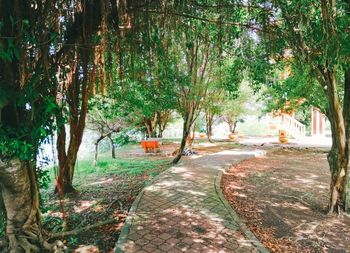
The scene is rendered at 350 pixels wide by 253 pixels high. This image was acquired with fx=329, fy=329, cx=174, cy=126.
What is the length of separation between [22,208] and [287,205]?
5.70m

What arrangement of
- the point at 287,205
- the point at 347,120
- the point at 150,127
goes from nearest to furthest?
the point at 347,120 → the point at 287,205 → the point at 150,127

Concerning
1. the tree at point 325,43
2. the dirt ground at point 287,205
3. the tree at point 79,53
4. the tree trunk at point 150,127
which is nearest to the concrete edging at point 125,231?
the tree at point 79,53

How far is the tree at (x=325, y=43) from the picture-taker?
15.8 ft

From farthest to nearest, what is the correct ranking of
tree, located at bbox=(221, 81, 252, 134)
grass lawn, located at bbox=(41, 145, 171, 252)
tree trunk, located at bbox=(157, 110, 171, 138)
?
1. tree trunk, located at bbox=(157, 110, 171, 138)
2. tree, located at bbox=(221, 81, 252, 134)
3. grass lawn, located at bbox=(41, 145, 171, 252)

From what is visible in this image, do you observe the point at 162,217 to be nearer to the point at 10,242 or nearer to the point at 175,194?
the point at 175,194

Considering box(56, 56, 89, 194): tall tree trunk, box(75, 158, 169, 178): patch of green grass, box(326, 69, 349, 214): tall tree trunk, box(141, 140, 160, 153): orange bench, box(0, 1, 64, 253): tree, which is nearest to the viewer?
box(0, 1, 64, 253): tree

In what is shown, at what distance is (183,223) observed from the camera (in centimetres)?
573

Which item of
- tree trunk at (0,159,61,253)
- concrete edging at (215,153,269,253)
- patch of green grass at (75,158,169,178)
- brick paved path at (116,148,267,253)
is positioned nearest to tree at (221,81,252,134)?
patch of green grass at (75,158,169,178)

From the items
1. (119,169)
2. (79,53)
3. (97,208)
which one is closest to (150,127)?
(119,169)

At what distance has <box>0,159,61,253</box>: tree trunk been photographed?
3.88m

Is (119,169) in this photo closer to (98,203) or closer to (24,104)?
(98,203)

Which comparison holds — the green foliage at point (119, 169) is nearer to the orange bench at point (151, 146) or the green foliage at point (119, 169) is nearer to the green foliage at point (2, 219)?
the orange bench at point (151, 146)

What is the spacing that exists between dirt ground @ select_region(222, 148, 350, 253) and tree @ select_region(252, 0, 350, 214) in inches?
30.6

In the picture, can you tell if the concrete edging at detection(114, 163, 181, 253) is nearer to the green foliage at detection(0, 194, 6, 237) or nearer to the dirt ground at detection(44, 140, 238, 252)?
the dirt ground at detection(44, 140, 238, 252)
